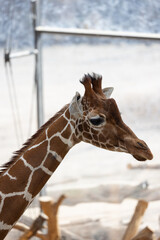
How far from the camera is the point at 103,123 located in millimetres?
1222

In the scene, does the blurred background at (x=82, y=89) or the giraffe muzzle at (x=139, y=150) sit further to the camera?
the blurred background at (x=82, y=89)

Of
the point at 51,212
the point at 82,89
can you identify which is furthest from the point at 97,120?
the point at 82,89

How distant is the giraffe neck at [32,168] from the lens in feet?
4.03

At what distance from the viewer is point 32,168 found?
1.26m

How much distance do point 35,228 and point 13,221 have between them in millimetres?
1268

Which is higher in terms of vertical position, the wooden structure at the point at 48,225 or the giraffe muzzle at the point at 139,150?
Result: the giraffe muzzle at the point at 139,150

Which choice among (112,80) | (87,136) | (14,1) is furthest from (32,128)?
(87,136)

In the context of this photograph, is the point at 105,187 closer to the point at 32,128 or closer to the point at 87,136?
the point at 32,128

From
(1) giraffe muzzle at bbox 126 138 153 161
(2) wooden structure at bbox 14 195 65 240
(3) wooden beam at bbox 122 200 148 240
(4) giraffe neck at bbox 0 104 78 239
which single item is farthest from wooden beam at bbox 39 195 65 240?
(1) giraffe muzzle at bbox 126 138 153 161

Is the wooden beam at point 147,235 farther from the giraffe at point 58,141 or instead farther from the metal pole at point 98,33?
the metal pole at point 98,33

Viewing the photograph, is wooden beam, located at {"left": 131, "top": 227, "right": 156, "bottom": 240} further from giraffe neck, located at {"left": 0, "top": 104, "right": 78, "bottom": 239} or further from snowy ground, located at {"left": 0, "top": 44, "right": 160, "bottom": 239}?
giraffe neck, located at {"left": 0, "top": 104, "right": 78, "bottom": 239}

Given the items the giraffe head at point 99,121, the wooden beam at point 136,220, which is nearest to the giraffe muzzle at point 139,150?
the giraffe head at point 99,121

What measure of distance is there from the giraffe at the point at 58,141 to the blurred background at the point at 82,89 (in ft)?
4.06

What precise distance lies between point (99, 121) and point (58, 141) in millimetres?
135
